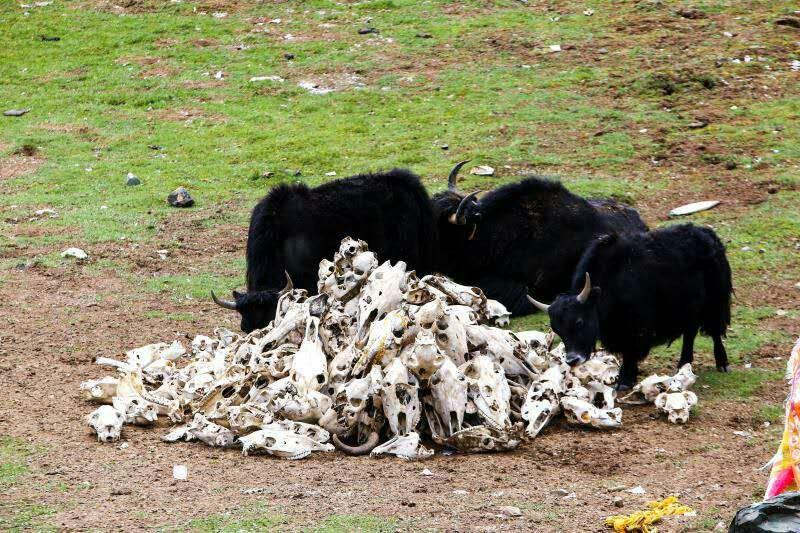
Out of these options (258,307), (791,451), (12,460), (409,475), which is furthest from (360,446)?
(791,451)

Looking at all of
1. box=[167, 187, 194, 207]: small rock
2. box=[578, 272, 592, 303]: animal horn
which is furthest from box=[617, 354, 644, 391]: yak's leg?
box=[167, 187, 194, 207]: small rock

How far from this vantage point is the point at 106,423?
265 inches

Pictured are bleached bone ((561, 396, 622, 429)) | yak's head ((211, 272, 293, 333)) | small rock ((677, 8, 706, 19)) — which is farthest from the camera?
small rock ((677, 8, 706, 19))

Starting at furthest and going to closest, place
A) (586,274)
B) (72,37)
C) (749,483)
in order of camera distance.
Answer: (72,37), (586,274), (749,483)

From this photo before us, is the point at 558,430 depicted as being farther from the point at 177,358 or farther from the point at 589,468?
the point at 177,358

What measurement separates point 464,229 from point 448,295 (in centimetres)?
263

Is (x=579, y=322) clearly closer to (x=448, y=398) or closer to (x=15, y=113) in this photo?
(x=448, y=398)

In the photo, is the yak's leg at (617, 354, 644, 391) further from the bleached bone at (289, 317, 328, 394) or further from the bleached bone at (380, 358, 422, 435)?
the bleached bone at (289, 317, 328, 394)

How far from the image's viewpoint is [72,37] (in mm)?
19344

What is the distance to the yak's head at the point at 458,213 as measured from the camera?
33.6ft

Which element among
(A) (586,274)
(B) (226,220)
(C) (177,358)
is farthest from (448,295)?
(B) (226,220)

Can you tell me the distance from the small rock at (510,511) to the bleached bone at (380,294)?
79.8 inches

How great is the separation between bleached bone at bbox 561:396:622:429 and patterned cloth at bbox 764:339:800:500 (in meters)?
2.12

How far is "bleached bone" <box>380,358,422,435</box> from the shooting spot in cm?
654
